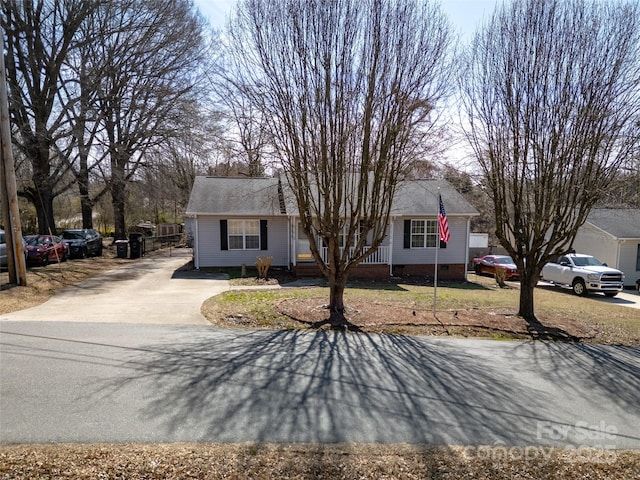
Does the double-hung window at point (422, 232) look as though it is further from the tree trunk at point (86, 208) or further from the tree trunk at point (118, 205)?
the tree trunk at point (86, 208)

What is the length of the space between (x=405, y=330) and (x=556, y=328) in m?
3.95

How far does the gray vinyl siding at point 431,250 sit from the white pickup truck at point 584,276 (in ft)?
12.2

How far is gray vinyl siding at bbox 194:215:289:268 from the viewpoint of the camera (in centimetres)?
1784

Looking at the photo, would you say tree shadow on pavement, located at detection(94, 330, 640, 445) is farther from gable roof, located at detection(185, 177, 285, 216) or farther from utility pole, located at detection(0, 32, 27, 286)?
gable roof, located at detection(185, 177, 285, 216)

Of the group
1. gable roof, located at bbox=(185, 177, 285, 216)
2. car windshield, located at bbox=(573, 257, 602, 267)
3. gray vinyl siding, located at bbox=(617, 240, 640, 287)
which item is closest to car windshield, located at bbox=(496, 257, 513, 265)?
car windshield, located at bbox=(573, 257, 602, 267)

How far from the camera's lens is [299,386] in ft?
16.0

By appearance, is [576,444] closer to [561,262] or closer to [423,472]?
[423,472]

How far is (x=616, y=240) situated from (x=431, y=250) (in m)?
13.0

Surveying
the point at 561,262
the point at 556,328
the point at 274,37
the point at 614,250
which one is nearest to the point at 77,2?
the point at 274,37

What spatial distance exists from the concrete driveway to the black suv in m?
5.93

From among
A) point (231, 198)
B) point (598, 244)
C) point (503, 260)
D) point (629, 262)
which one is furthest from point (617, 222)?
point (231, 198)

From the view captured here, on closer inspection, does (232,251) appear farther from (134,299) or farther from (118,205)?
(118,205)

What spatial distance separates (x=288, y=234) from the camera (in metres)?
18.0

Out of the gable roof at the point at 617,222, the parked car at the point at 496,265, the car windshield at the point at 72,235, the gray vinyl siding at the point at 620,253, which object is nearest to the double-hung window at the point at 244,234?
the car windshield at the point at 72,235
